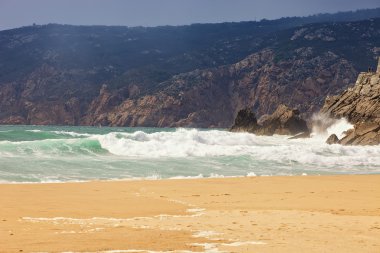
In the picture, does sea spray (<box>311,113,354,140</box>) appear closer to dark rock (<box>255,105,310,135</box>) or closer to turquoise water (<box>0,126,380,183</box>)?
dark rock (<box>255,105,310,135</box>)

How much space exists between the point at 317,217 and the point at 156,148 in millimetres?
24634

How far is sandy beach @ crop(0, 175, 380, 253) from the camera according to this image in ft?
26.4

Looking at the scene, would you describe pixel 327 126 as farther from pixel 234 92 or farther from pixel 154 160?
pixel 234 92

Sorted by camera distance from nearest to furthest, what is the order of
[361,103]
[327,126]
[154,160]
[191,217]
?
[191,217], [154,160], [361,103], [327,126]

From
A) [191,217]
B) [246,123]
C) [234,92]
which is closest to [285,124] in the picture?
[246,123]

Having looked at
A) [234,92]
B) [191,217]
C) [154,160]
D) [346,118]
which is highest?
[234,92]

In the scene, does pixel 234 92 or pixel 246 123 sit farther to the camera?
pixel 234 92

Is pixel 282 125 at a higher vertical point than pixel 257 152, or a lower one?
higher

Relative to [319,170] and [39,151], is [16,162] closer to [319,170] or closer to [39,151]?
[39,151]

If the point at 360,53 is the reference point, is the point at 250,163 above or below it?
below

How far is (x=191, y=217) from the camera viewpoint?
1130cm

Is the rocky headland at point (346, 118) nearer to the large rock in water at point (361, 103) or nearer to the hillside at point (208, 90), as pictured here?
the large rock in water at point (361, 103)

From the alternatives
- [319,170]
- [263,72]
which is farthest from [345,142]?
[263,72]

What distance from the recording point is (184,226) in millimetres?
9898
